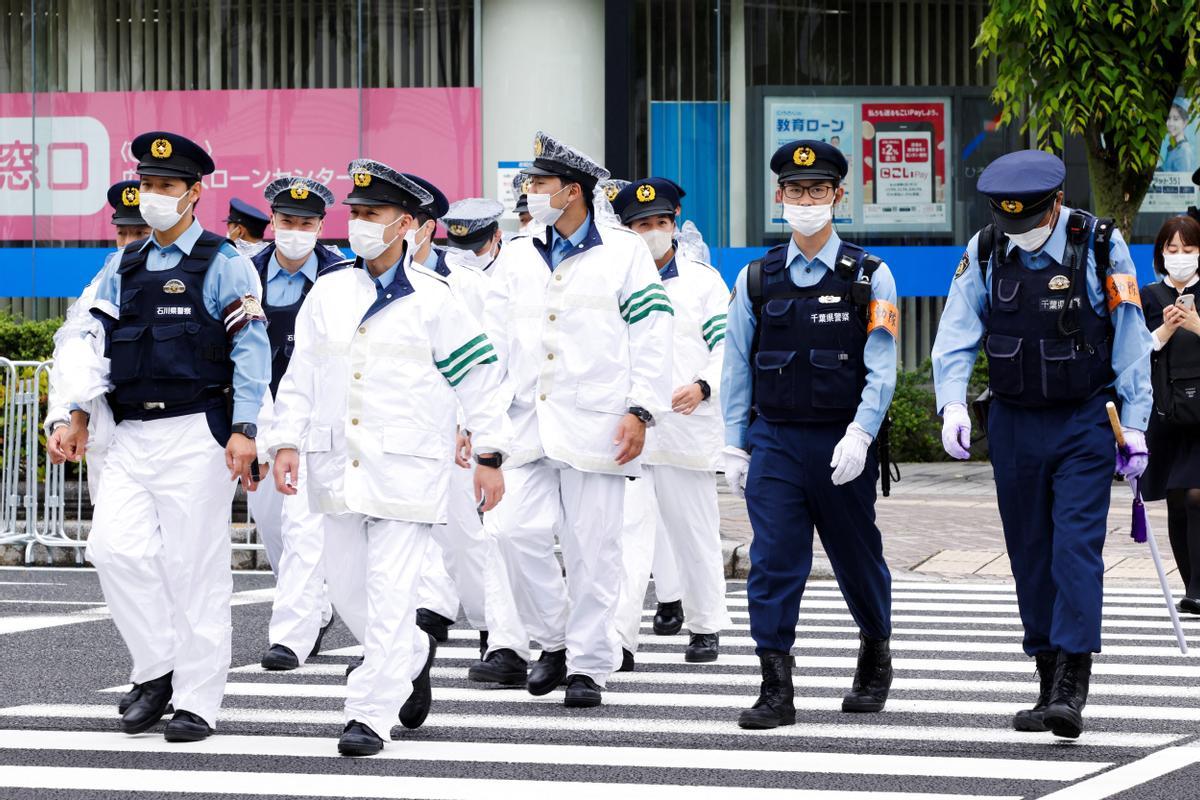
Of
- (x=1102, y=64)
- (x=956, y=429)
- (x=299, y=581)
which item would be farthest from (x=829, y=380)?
(x=1102, y=64)

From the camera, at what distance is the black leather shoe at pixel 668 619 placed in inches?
387

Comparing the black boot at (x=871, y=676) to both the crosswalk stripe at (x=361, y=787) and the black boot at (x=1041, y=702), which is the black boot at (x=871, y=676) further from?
the crosswalk stripe at (x=361, y=787)

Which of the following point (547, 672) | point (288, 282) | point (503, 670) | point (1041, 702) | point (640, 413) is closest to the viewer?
point (1041, 702)

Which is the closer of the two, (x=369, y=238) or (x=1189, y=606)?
(x=369, y=238)

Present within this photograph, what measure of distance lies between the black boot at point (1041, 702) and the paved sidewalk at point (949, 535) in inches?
220

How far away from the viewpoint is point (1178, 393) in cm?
1064

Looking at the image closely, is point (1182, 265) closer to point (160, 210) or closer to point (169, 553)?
point (160, 210)

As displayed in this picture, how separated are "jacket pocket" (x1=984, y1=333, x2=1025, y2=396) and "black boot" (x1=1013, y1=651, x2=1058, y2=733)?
3.13 ft

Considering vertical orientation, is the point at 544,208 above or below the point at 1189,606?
above

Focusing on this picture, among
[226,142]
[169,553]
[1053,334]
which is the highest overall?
[226,142]

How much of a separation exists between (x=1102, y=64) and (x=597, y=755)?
42.2ft

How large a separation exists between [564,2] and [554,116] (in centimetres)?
121

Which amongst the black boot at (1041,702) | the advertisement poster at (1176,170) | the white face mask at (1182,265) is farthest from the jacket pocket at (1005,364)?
the advertisement poster at (1176,170)

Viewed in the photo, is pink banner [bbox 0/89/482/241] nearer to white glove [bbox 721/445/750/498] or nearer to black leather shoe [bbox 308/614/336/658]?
black leather shoe [bbox 308/614/336/658]
